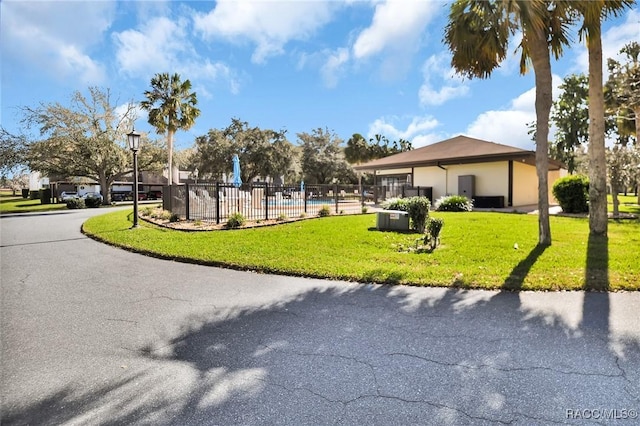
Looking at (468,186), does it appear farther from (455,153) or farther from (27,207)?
(27,207)

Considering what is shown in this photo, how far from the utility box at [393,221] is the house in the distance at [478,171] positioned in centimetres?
1024

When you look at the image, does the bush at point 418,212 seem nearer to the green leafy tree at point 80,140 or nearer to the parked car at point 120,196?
the green leafy tree at point 80,140

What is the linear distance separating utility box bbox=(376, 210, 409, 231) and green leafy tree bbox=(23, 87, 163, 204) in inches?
943

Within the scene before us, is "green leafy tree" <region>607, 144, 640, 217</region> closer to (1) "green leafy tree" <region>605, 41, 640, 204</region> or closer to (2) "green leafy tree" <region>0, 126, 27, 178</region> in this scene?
(1) "green leafy tree" <region>605, 41, 640, 204</region>

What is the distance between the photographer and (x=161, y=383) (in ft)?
8.59

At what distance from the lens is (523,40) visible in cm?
838

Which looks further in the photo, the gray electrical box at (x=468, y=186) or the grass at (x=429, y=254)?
the gray electrical box at (x=468, y=186)

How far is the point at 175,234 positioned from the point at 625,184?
17133mm

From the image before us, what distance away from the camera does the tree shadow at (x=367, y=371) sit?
7.34ft

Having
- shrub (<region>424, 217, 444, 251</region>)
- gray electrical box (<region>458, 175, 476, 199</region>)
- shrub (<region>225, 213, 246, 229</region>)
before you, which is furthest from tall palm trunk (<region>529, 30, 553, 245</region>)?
gray electrical box (<region>458, 175, 476, 199</region>)

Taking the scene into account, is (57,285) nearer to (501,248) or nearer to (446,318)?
(446,318)

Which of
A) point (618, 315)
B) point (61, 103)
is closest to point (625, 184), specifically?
point (618, 315)

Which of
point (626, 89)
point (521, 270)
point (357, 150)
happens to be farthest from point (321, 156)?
point (521, 270)

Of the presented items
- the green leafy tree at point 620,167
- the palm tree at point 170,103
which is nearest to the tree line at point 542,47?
the green leafy tree at point 620,167
